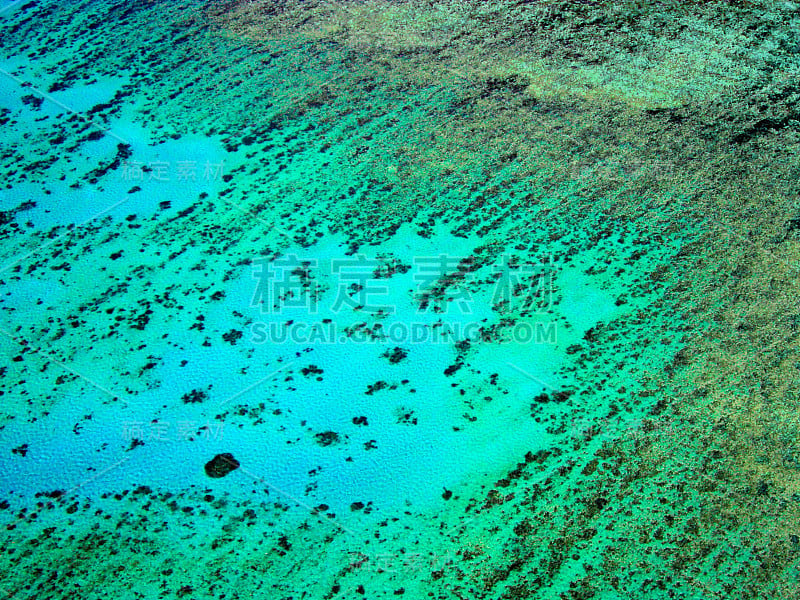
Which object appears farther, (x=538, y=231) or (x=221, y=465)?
(x=538, y=231)

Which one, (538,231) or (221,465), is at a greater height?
(538,231)

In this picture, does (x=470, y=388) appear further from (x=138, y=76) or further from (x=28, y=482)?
(x=138, y=76)

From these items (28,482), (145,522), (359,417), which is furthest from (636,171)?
(28,482)

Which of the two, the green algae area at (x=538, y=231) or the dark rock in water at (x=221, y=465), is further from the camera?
the dark rock in water at (x=221, y=465)

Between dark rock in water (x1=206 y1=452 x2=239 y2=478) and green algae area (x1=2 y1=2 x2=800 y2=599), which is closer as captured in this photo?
green algae area (x1=2 y1=2 x2=800 y2=599)
